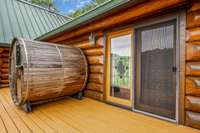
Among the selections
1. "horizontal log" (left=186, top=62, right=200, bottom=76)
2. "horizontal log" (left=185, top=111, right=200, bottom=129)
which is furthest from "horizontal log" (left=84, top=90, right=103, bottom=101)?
"horizontal log" (left=186, top=62, right=200, bottom=76)

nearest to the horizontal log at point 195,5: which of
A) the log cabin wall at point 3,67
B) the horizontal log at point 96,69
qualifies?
the horizontal log at point 96,69

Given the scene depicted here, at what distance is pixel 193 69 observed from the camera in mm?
2191

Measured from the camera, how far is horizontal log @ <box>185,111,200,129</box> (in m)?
2.14

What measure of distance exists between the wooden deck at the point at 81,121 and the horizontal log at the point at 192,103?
0.30 m

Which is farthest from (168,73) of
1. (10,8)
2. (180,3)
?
(10,8)

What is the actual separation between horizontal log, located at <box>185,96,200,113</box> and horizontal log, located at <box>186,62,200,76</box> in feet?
1.19

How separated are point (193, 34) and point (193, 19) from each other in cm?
23

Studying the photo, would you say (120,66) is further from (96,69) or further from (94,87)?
(94,87)

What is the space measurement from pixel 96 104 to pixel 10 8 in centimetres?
760

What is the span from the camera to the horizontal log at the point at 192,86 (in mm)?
2141

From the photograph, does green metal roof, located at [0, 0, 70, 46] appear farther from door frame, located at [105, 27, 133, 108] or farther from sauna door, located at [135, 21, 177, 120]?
sauna door, located at [135, 21, 177, 120]

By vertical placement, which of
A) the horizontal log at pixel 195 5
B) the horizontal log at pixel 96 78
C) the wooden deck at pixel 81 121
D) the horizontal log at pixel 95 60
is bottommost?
the wooden deck at pixel 81 121

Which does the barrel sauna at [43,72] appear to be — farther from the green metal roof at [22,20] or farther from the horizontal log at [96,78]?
Answer: the green metal roof at [22,20]

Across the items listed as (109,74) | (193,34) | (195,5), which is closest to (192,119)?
(193,34)
